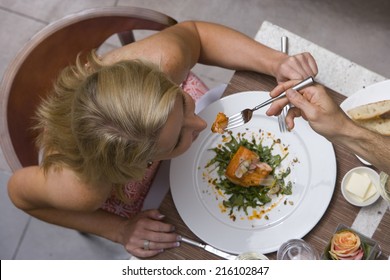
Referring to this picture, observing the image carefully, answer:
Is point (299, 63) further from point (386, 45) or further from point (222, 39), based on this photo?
point (386, 45)

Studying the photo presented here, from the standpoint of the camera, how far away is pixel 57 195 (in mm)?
1227

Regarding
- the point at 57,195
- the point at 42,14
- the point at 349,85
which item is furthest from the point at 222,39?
the point at 42,14

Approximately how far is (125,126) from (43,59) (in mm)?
356

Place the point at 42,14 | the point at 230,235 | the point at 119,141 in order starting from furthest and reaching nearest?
the point at 42,14, the point at 230,235, the point at 119,141

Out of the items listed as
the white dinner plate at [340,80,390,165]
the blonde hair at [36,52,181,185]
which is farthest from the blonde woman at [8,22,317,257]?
the white dinner plate at [340,80,390,165]

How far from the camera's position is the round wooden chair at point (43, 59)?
3.86ft

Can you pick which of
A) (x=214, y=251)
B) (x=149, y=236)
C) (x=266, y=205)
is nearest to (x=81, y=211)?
(x=149, y=236)

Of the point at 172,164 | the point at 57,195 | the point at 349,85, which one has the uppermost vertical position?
the point at 349,85

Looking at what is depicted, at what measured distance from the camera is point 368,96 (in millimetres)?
1189

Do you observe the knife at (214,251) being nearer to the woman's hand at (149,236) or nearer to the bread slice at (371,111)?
the woman's hand at (149,236)

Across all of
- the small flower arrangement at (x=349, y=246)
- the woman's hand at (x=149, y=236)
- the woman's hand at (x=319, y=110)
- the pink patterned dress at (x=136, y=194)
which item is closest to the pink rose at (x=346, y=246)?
the small flower arrangement at (x=349, y=246)

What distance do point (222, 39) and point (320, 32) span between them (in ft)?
3.35

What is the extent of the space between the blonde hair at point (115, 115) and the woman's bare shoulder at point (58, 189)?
78mm

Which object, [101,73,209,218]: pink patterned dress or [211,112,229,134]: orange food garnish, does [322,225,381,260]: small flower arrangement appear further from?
[101,73,209,218]: pink patterned dress
